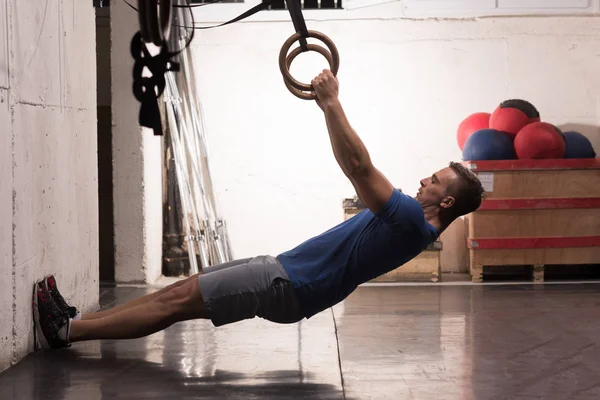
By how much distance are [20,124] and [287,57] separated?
154cm

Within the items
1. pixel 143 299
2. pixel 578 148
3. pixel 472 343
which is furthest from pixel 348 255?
pixel 578 148

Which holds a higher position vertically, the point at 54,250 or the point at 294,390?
the point at 54,250

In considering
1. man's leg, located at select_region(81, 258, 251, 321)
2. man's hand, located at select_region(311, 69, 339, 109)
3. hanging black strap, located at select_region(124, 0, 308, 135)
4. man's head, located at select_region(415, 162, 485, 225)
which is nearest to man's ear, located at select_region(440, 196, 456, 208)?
man's head, located at select_region(415, 162, 485, 225)

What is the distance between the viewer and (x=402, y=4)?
7.77m

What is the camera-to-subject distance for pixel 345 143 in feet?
11.2

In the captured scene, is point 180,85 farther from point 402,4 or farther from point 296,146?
point 402,4

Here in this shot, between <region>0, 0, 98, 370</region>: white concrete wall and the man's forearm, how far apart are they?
5.74 feet

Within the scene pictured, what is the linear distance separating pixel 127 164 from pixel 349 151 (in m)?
4.11

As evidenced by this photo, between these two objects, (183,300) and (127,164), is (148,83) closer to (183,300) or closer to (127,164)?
(183,300)

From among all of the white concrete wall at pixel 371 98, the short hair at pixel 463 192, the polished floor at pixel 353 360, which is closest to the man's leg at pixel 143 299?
the polished floor at pixel 353 360

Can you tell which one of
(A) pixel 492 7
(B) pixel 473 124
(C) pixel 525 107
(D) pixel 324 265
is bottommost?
(D) pixel 324 265

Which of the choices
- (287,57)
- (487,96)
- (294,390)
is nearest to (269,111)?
(487,96)

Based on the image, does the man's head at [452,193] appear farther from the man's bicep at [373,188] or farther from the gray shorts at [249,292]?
the gray shorts at [249,292]

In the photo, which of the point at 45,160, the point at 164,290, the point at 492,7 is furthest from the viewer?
the point at 492,7
